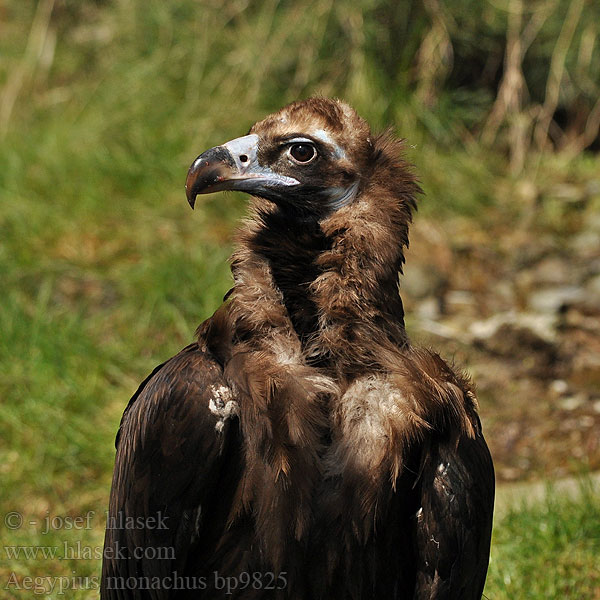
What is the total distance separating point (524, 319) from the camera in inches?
221

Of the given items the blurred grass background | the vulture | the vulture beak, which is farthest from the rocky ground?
the vulture beak

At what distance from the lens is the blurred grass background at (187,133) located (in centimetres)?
539

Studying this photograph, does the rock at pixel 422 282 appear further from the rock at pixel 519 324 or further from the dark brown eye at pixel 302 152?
the dark brown eye at pixel 302 152

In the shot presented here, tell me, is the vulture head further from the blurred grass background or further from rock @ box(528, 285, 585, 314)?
rock @ box(528, 285, 585, 314)

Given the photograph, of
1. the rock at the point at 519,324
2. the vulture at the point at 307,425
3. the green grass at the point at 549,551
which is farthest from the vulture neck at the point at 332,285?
the rock at the point at 519,324

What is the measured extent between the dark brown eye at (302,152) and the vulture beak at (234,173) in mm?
62

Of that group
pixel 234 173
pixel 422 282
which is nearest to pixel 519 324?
pixel 422 282

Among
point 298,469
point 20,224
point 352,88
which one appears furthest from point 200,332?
point 352,88

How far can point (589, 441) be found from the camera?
15.5ft

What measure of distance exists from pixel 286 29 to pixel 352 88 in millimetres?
671

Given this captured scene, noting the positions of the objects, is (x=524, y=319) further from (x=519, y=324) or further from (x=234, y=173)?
(x=234, y=173)

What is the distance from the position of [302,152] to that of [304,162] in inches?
1.1

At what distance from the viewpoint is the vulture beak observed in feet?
8.65

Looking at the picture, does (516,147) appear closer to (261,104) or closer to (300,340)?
(261,104)
